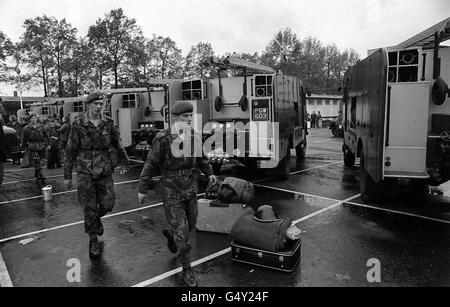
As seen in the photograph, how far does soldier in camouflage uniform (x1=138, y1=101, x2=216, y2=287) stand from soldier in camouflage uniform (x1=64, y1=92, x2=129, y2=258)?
962mm

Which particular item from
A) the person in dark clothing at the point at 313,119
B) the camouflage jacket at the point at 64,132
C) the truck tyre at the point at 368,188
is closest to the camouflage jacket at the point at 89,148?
the truck tyre at the point at 368,188

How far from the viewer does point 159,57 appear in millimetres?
41000

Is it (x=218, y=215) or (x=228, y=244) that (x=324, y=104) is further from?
(x=228, y=244)

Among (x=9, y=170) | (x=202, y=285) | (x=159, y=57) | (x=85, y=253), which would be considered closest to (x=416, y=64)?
(x=202, y=285)

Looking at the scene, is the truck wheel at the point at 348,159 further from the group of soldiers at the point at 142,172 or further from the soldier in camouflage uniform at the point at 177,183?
the soldier in camouflage uniform at the point at 177,183

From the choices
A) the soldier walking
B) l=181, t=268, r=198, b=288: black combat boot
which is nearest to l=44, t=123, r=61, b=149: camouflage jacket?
the soldier walking

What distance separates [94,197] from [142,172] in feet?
3.29

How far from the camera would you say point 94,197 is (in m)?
4.59

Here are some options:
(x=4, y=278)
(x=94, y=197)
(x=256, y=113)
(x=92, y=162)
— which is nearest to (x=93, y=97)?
(x=92, y=162)

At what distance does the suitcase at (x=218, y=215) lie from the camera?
5.22 metres

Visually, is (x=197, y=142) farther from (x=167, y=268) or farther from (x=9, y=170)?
(x=9, y=170)

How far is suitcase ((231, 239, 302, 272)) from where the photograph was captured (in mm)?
4000

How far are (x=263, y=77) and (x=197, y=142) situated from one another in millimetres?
5474
